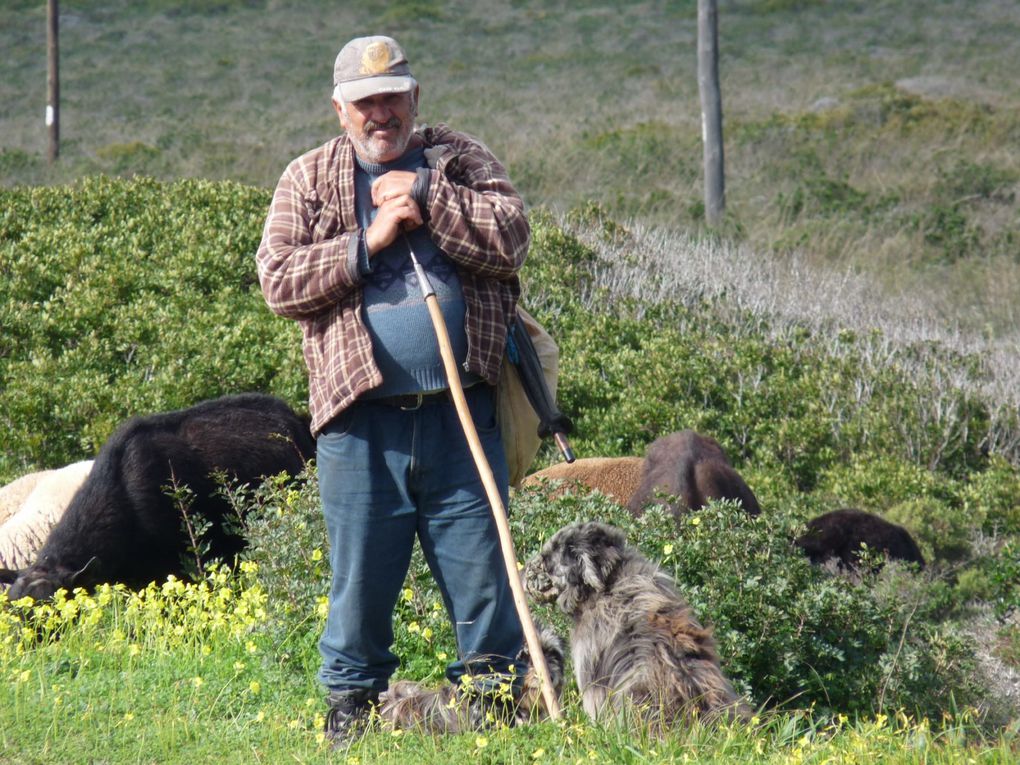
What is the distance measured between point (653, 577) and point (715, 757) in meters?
1.02

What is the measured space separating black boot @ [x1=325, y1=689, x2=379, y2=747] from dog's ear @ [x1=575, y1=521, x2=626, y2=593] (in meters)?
1.01

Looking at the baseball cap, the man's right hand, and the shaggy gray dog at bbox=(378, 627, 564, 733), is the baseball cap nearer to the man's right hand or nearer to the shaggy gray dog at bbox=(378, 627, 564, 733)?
the man's right hand

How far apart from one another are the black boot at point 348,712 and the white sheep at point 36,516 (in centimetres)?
439

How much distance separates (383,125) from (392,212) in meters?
0.35

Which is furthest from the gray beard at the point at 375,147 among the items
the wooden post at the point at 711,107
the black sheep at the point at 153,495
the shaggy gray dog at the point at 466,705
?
the wooden post at the point at 711,107

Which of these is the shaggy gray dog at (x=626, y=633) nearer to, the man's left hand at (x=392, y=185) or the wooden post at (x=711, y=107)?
the man's left hand at (x=392, y=185)

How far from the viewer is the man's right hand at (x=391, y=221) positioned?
4.46m

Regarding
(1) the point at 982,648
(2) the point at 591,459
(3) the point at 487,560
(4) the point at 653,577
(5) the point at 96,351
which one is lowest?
(1) the point at 982,648

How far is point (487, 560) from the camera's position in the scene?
4754 mm

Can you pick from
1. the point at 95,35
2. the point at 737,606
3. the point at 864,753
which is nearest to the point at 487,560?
the point at 864,753

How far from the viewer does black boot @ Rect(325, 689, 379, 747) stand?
481cm

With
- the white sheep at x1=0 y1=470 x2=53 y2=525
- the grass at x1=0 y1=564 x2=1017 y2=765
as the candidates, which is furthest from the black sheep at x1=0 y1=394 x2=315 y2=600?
the grass at x1=0 y1=564 x2=1017 y2=765

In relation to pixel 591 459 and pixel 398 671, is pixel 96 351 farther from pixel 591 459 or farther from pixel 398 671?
pixel 398 671

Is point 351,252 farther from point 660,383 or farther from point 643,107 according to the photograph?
point 643,107
